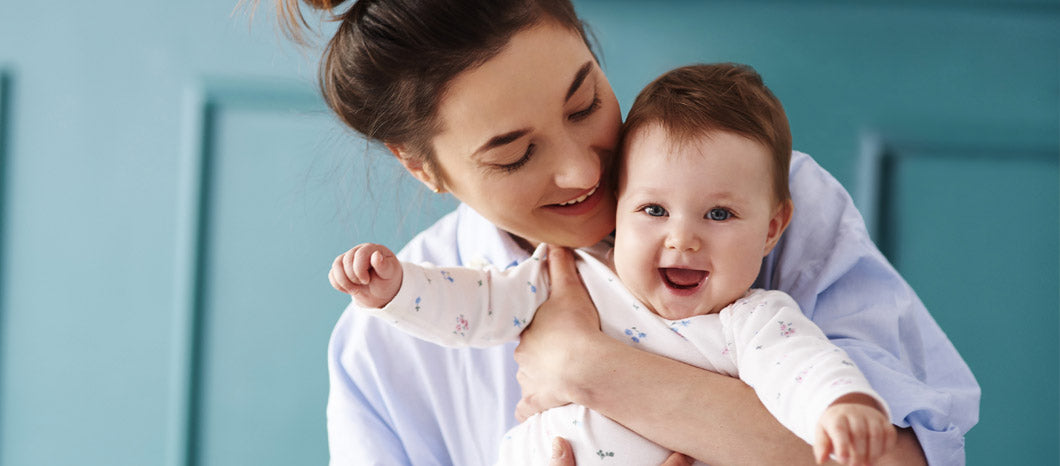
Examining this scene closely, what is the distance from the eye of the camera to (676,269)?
0.97m

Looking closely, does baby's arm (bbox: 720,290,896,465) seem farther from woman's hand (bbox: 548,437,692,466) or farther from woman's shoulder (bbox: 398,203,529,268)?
woman's shoulder (bbox: 398,203,529,268)

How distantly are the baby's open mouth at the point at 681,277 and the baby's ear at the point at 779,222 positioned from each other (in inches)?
3.8

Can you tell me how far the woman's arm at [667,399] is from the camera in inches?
35.9

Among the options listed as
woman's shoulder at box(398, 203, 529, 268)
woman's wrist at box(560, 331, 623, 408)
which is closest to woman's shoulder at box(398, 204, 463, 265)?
woman's shoulder at box(398, 203, 529, 268)

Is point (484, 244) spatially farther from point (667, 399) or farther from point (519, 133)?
point (667, 399)

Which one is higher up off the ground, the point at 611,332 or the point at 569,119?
the point at 569,119

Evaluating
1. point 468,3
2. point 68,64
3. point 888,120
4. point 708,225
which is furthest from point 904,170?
point 68,64

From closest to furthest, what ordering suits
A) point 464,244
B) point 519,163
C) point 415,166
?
point 519,163, point 415,166, point 464,244

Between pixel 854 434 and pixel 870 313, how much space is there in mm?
340

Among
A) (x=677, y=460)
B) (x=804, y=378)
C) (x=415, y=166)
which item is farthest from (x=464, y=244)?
(x=804, y=378)

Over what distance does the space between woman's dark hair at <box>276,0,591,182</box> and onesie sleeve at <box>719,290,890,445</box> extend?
40 centimetres

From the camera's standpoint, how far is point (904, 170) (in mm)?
1626

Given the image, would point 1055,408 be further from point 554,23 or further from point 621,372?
point 554,23

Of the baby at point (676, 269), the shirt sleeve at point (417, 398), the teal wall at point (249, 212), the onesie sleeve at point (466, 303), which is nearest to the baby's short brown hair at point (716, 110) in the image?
the baby at point (676, 269)
